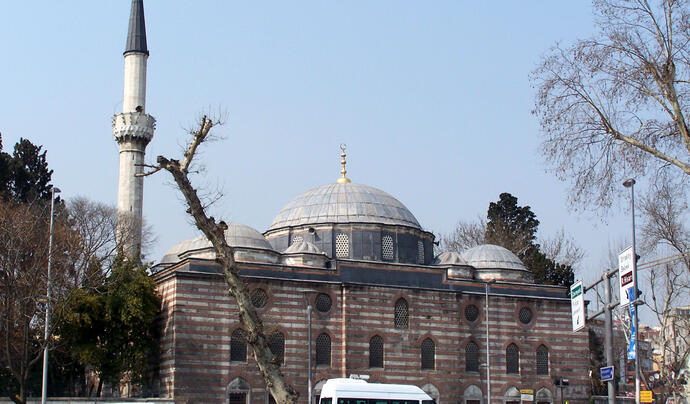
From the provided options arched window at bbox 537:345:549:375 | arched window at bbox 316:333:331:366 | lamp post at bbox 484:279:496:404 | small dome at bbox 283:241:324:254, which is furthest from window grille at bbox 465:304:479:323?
small dome at bbox 283:241:324:254

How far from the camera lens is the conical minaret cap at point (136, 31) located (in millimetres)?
43375

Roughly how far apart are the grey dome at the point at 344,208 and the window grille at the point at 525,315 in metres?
6.68

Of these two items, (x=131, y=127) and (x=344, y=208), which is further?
(x=131, y=127)

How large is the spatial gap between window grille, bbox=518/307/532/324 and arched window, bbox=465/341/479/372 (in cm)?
265

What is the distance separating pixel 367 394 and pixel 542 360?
18.8 metres

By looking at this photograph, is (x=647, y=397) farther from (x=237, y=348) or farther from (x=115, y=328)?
(x=115, y=328)

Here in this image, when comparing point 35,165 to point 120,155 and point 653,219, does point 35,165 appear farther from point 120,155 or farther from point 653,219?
point 653,219

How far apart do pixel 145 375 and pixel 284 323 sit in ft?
19.8

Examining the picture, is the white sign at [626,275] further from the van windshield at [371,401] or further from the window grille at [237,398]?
the window grille at [237,398]

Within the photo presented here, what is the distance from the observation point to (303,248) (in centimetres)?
3838

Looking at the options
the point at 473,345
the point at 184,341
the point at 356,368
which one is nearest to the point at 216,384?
the point at 184,341

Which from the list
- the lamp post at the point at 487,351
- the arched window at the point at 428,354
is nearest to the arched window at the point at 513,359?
the lamp post at the point at 487,351

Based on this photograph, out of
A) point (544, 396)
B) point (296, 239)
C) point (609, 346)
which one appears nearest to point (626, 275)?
point (609, 346)

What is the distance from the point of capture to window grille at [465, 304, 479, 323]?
3938 cm
